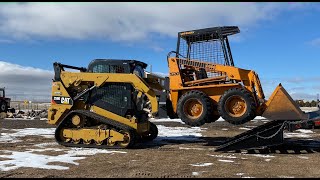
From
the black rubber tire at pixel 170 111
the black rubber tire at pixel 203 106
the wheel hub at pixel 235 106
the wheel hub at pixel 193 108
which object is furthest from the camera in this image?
the black rubber tire at pixel 170 111

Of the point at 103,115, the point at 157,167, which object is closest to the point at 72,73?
the point at 103,115

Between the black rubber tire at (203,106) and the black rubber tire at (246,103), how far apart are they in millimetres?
321

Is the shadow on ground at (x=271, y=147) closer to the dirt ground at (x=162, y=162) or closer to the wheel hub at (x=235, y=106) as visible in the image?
the dirt ground at (x=162, y=162)

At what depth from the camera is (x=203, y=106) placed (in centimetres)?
1027

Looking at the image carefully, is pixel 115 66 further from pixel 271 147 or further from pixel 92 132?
pixel 271 147

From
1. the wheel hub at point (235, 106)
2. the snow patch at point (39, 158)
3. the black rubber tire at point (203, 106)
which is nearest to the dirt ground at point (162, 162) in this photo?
the snow patch at point (39, 158)

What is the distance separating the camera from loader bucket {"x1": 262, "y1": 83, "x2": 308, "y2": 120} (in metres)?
10.1

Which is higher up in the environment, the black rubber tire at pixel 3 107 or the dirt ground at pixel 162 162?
the black rubber tire at pixel 3 107

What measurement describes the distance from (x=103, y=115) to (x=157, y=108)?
1.68 m

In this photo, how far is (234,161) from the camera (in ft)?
29.1

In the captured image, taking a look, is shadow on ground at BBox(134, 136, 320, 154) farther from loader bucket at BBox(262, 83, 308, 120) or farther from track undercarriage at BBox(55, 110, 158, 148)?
loader bucket at BBox(262, 83, 308, 120)

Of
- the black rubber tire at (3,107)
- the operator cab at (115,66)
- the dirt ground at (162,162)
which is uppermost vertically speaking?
the operator cab at (115,66)

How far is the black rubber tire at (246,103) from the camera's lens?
9847mm

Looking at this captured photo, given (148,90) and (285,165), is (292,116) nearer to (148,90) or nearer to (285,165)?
(285,165)
